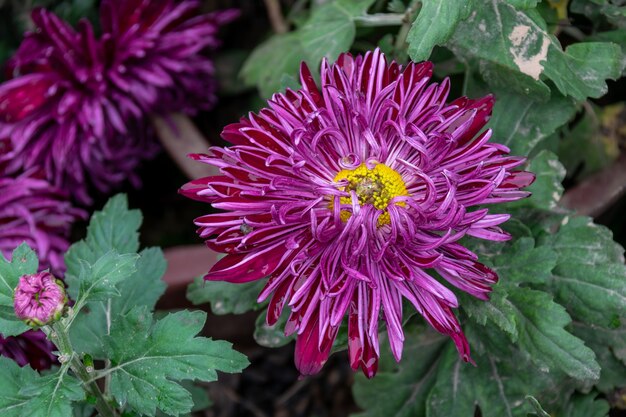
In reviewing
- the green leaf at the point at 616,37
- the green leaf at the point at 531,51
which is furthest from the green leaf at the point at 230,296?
the green leaf at the point at 616,37

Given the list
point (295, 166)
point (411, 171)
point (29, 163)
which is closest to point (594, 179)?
point (411, 171)

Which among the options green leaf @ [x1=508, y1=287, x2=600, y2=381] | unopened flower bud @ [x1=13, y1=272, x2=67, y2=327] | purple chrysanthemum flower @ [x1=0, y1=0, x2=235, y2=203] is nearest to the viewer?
unopened flower bud @ [x1=13, y1=272, x2=67, y2=327]

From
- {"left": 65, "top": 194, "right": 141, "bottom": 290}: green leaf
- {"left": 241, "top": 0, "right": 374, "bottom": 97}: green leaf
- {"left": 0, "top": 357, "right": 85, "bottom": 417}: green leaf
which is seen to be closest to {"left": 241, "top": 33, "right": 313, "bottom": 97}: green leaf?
{"left": 241, "top": 0, "right": 374, "bottom": 97}: green leaf

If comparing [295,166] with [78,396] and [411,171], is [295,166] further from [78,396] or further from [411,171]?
[78,396]

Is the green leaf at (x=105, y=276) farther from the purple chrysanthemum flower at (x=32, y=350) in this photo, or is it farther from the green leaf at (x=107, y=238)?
the purple chrysanthemum flower at (x=32, y=350)

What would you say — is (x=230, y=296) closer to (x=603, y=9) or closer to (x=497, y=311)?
(x=497, y=311)

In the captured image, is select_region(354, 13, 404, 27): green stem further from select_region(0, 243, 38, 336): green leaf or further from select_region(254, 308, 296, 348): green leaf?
select_region(0, 243, 38, 336): green leaf

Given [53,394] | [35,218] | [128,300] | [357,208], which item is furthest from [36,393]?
[35,218]
